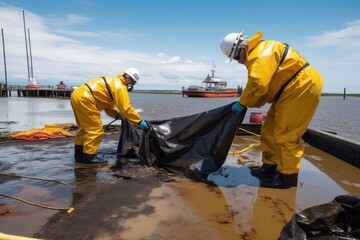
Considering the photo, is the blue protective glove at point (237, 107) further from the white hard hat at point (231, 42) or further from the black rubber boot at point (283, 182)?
the black rubber boot at point (283, 182)

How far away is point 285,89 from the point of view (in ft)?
11.9

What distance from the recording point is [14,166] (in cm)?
454

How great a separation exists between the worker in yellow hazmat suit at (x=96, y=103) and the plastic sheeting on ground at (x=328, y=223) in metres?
2.90

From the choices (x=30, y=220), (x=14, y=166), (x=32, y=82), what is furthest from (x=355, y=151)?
(x=32, y=82)

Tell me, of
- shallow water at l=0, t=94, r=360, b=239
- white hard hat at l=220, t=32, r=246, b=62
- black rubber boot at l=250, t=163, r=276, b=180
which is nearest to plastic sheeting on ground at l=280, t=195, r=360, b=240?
shallow water at l=0, t=94, r=360, b=239

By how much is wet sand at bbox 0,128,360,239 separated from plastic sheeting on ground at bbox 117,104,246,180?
22 centimetres

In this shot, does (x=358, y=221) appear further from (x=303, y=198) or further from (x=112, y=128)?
(x=112, y=128)

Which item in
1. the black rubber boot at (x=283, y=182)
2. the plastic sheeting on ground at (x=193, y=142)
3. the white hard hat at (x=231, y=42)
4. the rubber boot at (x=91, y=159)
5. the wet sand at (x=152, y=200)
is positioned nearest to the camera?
the wet sand at (x=152, y=200)

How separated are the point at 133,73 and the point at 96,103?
2.57ft

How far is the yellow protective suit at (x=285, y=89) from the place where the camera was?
3.41 m

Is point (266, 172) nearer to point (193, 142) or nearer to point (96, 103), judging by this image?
point (193, 142)

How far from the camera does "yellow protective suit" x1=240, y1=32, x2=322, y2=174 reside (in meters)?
3.41

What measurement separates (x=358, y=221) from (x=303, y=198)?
1.43 metres

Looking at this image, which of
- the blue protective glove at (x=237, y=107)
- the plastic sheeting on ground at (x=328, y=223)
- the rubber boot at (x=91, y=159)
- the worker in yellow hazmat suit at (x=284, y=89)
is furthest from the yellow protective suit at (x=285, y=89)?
the rubber boot at (x=91, y=159)
